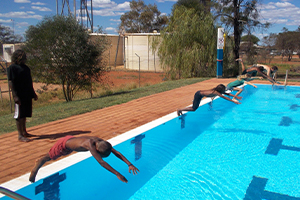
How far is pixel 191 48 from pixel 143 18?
40.2m

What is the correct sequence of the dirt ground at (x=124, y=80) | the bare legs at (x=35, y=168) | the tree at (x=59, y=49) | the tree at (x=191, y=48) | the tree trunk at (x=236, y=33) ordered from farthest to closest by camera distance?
the tree trunk at (x=236, y=33), the dirt ground at (x=124, y=80), the tree at (x=191, y=48), the tree at (x=59, y=49), the bare legs at (x=35, y=168)

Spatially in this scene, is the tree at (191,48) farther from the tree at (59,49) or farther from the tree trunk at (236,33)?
the tree at (59,49)

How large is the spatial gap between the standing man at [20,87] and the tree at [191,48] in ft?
44.9

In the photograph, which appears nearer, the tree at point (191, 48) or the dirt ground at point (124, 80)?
the tree at point (191, 48)

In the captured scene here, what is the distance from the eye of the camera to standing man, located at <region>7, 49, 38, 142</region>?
15.7ft

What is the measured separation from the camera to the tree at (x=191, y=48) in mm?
17672

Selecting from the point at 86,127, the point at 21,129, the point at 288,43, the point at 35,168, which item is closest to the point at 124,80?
the point at 86,127

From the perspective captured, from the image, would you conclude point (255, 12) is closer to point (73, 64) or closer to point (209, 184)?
point (73, 64)

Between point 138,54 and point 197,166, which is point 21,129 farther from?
point 138,54

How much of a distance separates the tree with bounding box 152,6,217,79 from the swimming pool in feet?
32.7

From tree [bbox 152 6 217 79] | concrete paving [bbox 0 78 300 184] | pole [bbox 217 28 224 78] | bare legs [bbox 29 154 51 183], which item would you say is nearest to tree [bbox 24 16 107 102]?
concrete paving [bbox 0 78 300 184]

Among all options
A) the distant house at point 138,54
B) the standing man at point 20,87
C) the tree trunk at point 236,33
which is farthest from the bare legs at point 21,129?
the distant house at point 138,54

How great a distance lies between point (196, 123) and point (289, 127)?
2847 millimetres

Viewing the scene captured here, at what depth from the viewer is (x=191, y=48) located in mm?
18016
